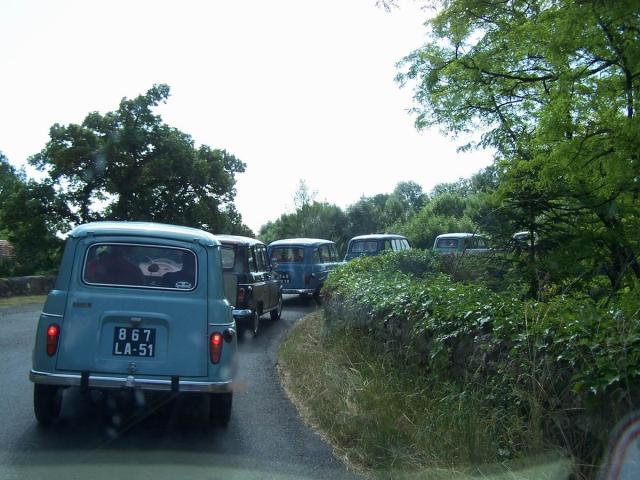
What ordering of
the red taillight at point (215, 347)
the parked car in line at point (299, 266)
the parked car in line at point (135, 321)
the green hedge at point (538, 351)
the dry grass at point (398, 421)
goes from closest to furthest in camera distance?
the green hedge at point (538, 351)
the dry grass at point (398, 421)
the parked car in line at point (135, 321)
the red taillight at point (215, 347)
the parked car in line at point (299, 266)

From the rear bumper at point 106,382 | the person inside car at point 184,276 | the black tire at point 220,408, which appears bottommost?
the black tire at point 220,408

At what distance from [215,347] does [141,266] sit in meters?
1.11

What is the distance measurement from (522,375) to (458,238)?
18496 millimetres

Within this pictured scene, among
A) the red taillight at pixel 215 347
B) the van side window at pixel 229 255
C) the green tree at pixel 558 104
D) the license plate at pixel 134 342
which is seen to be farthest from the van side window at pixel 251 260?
the license plate at pixel 134 342

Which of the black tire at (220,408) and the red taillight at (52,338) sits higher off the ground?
the red taillight at (52,338)

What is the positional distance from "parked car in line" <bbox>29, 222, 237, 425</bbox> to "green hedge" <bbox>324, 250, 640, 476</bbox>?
6.86ft

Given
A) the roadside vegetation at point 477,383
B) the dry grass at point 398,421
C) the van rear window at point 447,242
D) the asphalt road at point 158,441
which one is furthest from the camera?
the van rear window at point 447,242

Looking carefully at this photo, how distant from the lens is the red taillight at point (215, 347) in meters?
6.13

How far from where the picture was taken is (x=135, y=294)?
624cm

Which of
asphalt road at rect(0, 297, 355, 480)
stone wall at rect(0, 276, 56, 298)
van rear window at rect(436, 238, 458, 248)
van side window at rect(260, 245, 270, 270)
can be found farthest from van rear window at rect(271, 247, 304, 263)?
asphalt road at rect(0, 297, 355, 480)

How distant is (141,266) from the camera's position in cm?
646

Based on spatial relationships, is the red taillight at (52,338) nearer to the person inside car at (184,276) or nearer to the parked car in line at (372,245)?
the person inside car at (184,276)

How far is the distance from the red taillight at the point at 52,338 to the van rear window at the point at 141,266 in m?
0.58

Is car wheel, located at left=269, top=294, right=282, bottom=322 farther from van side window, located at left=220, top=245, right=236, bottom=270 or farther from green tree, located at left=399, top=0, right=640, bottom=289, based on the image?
green tree, located at left=399, top=0, right=640, bottom=289
